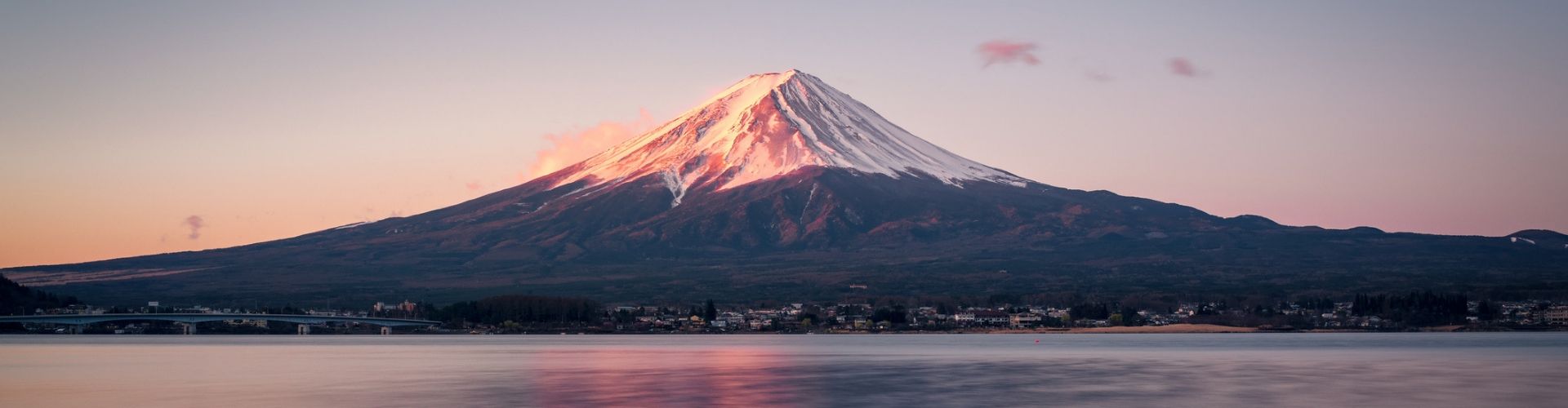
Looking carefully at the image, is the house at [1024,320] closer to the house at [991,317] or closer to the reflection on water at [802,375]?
the house at [991,317]

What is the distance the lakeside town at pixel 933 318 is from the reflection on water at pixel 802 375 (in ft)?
117

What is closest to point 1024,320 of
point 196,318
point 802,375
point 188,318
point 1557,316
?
point 1557,316

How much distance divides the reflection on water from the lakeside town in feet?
117

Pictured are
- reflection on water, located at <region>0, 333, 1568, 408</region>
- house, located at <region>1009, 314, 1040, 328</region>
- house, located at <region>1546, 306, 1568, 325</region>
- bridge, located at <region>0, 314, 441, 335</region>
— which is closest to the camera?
reflection on water, located at <region>0, 333, 1568, 408</region>

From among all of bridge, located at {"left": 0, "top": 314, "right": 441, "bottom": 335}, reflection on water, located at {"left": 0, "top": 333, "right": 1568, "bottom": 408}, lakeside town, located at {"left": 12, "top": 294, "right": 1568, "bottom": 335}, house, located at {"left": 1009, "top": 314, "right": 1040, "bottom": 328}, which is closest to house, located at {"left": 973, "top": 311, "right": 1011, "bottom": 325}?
lakeside town, located at {"left": 12, "top": 294, "right": 1568, "bottom": 335}

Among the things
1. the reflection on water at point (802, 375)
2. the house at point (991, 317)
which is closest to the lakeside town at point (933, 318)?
the house at point (991, 317)

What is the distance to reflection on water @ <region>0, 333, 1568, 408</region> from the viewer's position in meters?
45.0

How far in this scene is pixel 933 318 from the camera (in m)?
134

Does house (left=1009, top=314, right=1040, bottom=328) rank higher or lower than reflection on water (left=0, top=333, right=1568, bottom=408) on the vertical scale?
higher

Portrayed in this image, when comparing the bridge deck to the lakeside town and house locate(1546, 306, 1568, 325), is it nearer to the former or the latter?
the lakeside town

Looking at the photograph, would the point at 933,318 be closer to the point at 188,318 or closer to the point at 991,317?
the point at 991,317

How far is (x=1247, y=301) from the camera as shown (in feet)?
469

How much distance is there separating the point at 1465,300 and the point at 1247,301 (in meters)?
20.3

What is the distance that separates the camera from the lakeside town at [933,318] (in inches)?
4963
